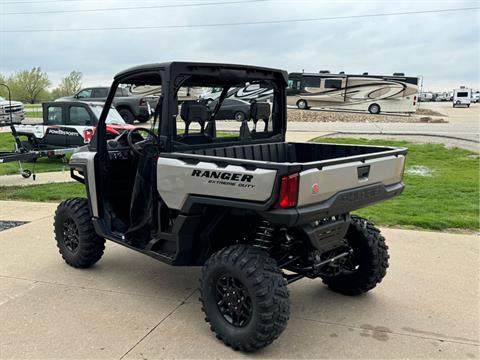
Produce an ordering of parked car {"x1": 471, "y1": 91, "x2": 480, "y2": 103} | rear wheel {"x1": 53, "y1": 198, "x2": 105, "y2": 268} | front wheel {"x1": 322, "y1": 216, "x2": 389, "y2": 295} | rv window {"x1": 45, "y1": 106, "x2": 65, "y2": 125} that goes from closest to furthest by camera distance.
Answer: front wheel {"x1": 322, "y1": 216, "x2": 389, "y2": 295}
rear wheel {"x1": 53, "y1": 198, "x2": 105, "y2": 268}
rv window {"x1": 45, "y1": 106, "x2": 65, "y2": 125}
parked car {"x1": 471, "y1": 91, "x2": 480, "y2": 103}

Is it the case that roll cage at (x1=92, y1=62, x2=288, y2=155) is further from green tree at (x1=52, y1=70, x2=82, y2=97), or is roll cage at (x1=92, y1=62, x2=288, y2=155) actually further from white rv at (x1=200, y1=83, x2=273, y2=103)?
green tree at (x1=52, y1=70, x2=82, y2=97)

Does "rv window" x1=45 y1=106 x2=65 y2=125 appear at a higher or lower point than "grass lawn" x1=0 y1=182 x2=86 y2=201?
higher

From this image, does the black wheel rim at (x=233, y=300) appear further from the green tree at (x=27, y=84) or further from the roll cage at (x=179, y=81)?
the green tree at (x=27, y=84)

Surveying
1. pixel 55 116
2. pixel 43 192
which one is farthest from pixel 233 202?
pixel 55 116

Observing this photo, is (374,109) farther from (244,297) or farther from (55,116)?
(244,297)

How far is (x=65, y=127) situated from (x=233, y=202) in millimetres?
10034

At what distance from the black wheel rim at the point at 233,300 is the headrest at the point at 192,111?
1.24 metres

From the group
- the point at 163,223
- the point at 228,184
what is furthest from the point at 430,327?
the point at 163,223

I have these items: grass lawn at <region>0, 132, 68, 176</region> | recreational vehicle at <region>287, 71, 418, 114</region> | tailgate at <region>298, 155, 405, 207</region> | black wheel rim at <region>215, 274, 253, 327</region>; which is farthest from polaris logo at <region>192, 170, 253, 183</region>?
recreational vehicle at <region>287, 71, 418, 114</region>

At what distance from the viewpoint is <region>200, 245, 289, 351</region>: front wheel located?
3.08 metres

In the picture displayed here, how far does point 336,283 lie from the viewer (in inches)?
165

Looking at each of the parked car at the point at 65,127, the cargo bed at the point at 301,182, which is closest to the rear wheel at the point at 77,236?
the cargo bed at the point at 301,182

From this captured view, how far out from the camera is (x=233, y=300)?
331 cm

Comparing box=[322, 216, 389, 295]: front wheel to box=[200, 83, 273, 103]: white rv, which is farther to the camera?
box=[200, 83, 273, 103]: white rv
